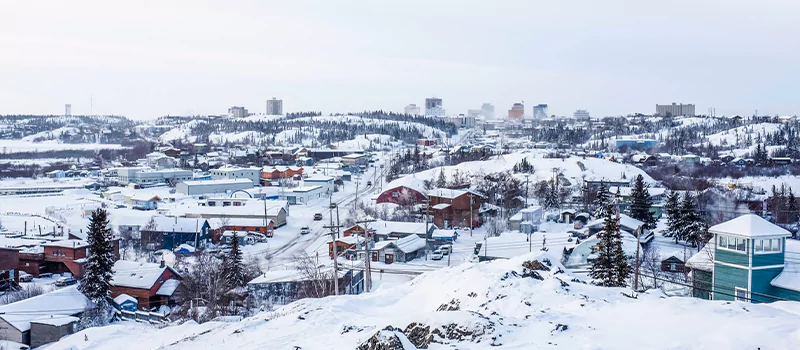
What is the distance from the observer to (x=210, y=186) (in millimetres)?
31578

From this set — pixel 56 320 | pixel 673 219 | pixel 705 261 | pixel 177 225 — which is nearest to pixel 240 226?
pixel 177 225

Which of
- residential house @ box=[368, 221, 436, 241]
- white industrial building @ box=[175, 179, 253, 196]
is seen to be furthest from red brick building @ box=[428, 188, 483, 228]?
white industrial building @ box=[175, 179, 253, 196]

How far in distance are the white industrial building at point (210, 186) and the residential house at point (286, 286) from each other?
765 inches

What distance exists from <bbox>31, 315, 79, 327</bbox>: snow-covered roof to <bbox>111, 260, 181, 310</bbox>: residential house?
2.28m

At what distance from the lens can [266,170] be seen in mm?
38812

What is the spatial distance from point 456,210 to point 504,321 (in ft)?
59.2

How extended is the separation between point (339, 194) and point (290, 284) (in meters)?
19.4

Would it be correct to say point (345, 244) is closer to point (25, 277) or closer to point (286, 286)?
point (286, 286)

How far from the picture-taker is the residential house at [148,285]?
13.3 metres

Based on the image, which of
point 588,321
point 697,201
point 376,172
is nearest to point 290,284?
point 588,321

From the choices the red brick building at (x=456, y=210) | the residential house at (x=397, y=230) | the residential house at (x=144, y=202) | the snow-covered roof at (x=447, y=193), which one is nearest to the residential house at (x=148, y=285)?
the residential house at (x=397, y=230)

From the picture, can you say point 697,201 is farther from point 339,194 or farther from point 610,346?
point 610,346

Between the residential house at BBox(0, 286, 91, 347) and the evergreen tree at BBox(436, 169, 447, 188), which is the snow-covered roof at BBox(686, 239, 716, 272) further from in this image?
the evergreen tree at BBox(436, 169, 447, 188)

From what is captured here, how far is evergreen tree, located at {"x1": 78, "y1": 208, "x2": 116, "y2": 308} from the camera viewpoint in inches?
499
